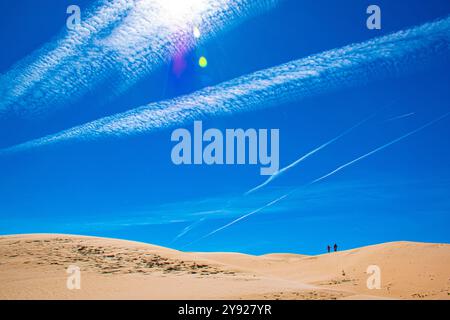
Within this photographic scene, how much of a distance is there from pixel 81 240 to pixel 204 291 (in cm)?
1563

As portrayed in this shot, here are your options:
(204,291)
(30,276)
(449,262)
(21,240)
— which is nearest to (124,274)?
(30,276)

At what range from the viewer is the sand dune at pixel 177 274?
615 inches

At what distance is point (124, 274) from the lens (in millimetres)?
19812

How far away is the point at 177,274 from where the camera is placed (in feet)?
68.0

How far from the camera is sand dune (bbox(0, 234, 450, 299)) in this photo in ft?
51.2

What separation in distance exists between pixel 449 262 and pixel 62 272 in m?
22.2

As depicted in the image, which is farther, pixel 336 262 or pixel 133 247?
pixel 336 262
